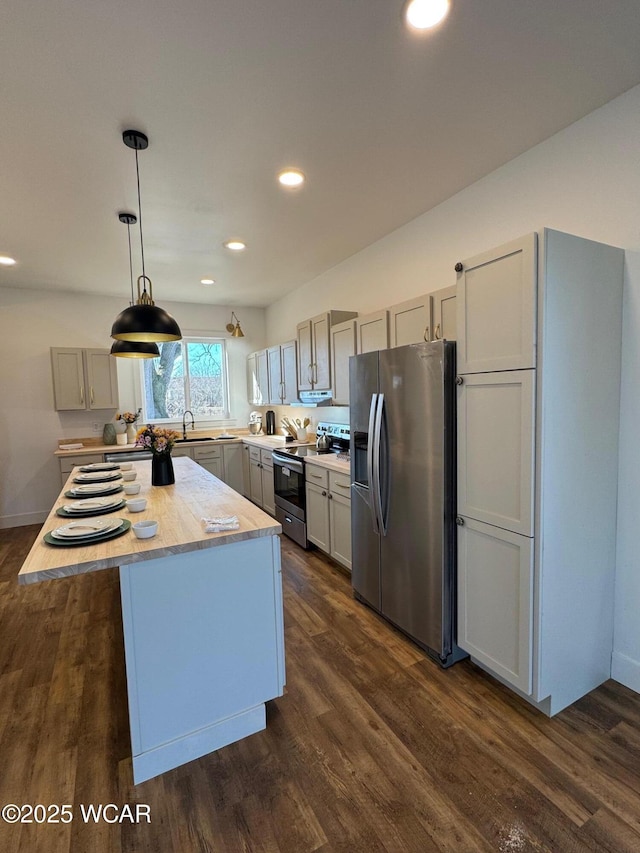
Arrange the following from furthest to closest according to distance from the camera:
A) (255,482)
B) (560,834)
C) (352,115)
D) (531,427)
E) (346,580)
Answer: (255,482) < (346,580) < (352,115) < (531,427) < (560,834)

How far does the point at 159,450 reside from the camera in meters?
2.77

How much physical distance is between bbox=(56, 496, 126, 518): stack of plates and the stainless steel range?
180 centimetres

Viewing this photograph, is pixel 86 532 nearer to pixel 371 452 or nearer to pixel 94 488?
pixel 94 488

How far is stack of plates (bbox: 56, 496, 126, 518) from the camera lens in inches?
82.0

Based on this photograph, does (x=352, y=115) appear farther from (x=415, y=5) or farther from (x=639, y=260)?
(x=639, y=260)

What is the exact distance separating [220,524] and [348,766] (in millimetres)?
1092

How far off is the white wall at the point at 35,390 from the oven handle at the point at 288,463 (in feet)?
8.37

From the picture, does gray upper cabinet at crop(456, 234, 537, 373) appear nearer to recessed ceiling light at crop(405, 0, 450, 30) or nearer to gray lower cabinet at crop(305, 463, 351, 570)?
recessed ceiling light at crop(405, 0, 450, 30)

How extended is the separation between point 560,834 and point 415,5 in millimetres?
2875

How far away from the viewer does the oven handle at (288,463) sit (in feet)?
12.5

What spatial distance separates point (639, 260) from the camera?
188 centimetres

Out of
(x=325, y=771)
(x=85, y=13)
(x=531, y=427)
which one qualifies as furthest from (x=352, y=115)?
(x=325, y=771)

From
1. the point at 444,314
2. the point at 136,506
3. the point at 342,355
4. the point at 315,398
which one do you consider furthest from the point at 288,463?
the point at 444,314

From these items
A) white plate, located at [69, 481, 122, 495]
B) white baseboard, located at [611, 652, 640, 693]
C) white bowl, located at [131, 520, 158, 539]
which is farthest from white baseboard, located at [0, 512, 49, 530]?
white baseboard, located at [611, 652, 640, 693]
